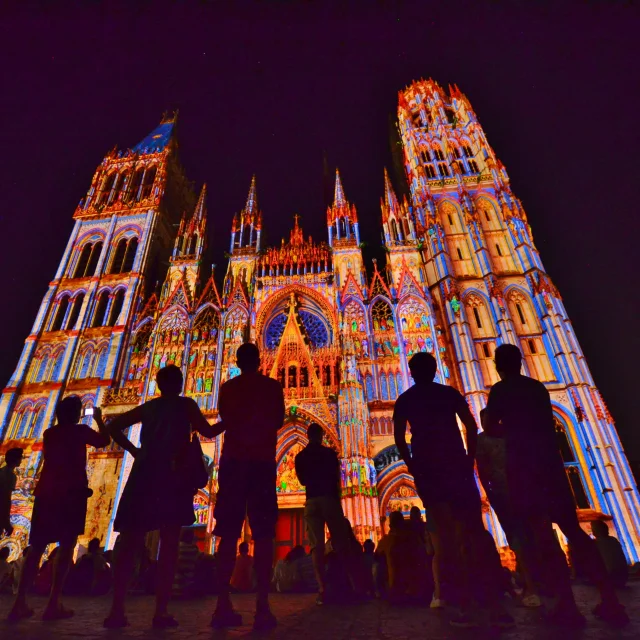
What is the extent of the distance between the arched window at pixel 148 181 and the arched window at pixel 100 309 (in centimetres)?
988

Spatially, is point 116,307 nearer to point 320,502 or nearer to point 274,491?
point 320,502

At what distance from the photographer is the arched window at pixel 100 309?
2544cm

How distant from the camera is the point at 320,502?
15.0 feet

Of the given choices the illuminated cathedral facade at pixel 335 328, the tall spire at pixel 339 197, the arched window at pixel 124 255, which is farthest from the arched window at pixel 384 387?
the arched window at pixel 124 255

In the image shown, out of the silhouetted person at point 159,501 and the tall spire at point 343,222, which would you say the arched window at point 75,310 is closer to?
the tall spire at point 343,222

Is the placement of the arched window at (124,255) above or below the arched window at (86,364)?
above

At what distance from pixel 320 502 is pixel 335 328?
60.7 ft

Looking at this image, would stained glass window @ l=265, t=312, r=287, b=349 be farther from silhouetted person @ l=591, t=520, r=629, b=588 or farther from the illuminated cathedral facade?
silhouetted person @ l=591, t=520, r=629, b=588

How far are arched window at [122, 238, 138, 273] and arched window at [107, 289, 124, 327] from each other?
77.7 inches

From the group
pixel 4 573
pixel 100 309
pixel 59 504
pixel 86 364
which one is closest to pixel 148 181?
pixel 100 309

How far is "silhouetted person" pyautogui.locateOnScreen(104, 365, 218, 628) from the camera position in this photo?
9.57ft

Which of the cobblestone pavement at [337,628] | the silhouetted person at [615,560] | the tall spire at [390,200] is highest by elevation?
the tall spire at [390,200]

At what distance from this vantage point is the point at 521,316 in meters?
22.8

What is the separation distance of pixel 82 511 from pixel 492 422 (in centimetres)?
369
